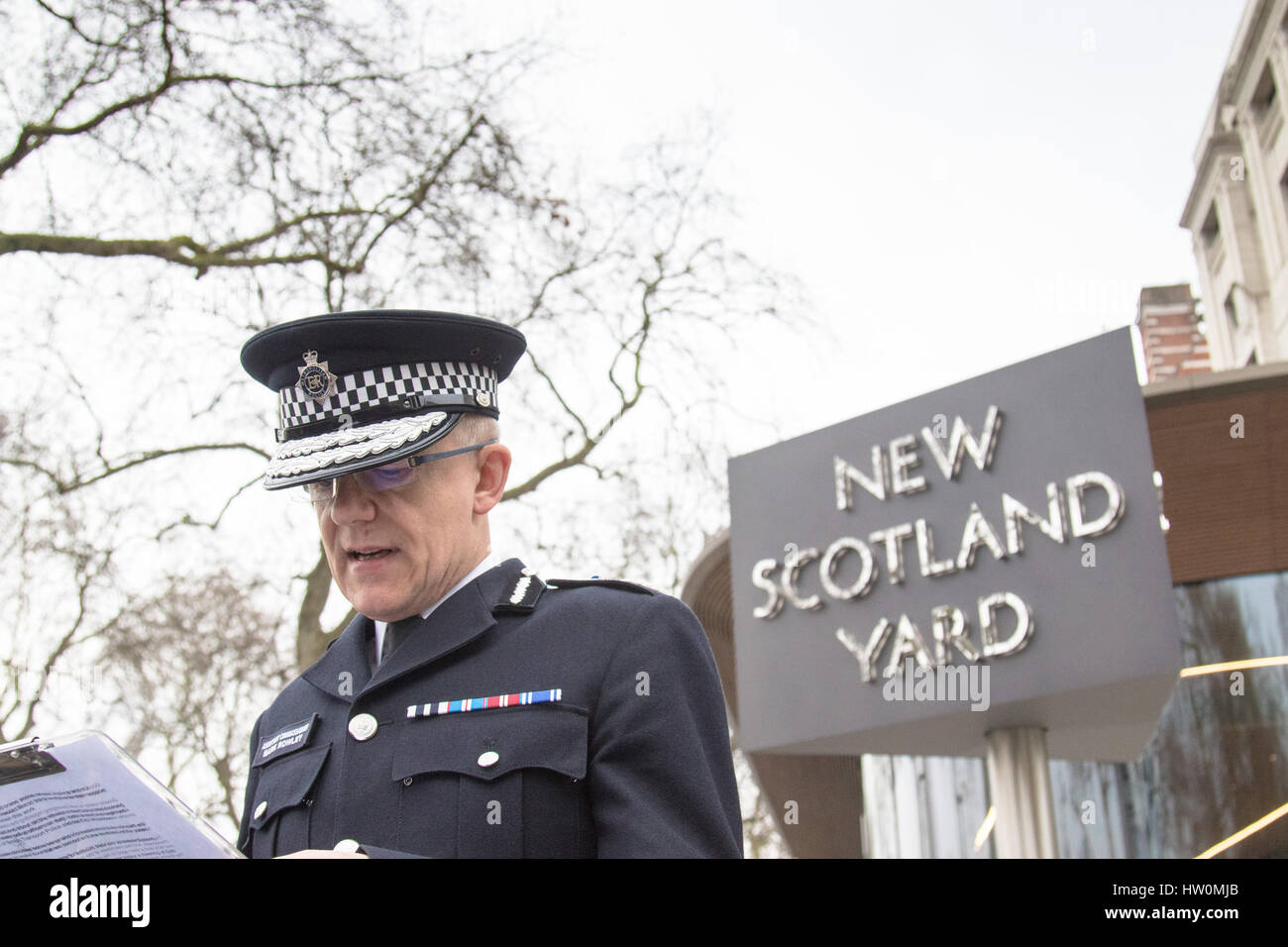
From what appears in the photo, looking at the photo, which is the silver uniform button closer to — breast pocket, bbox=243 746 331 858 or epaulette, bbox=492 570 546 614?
breast pocket, bbox=243 746 331 858

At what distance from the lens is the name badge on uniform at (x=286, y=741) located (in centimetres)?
240

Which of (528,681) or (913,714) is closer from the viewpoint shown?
(528,681)

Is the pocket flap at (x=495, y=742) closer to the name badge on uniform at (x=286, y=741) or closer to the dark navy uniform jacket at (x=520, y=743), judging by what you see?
the dark navy uniform jacket at (x=520, y=743)

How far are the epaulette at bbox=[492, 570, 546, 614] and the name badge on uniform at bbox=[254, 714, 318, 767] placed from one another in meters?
0.41

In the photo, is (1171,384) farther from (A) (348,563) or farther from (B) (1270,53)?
(B) (1270,53)

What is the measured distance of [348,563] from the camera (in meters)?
2.30

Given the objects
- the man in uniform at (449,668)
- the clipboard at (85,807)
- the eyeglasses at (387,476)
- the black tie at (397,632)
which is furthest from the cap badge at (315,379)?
the clipboard at (85,807)

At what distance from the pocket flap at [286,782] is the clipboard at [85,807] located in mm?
628

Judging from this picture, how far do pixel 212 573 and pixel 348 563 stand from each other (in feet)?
35.4

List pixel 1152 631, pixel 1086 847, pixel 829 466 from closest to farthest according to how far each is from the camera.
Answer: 1. pixel 1152 631
2. pixel 829 466
3. pixel 1086 847

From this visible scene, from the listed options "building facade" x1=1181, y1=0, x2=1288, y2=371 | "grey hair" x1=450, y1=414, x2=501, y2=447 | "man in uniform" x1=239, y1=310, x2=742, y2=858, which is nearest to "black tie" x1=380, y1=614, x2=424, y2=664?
"man in uniform" x1=239, y1=310, x2=742, y2=858

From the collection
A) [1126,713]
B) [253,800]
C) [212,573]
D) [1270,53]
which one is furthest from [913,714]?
[1270,53]

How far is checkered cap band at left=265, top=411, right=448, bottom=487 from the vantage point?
7.27 feet

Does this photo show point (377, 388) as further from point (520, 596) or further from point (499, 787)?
point (499, 787)
